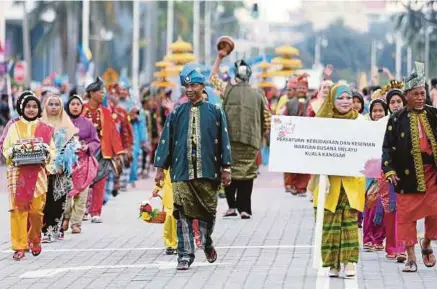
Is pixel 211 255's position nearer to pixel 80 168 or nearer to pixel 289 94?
pixel 80 168

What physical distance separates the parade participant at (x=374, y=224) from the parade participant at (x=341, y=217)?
7.56 feet

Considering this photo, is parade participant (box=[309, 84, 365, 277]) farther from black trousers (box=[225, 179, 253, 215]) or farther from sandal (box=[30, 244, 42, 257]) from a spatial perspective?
black trousers (box=[225, 179, 253, 215])

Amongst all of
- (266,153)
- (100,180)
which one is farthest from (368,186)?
(266,153)

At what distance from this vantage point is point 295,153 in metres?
14.2

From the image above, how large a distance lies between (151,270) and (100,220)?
585 cm

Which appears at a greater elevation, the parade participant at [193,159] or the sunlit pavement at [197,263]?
the parade participant at [193,159]

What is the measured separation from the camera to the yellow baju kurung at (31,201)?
15547 mm

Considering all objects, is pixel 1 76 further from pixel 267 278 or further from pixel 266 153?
pixel 267 278

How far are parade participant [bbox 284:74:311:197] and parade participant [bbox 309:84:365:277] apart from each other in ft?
38.5

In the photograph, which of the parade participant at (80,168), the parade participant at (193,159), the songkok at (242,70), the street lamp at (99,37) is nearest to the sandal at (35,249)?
the parade participant at (193,159)

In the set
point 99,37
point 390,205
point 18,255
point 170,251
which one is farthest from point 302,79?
point 99,37

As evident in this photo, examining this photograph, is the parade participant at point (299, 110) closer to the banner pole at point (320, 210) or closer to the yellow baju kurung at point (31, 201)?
the yellow baju kurung at point (31, 201)

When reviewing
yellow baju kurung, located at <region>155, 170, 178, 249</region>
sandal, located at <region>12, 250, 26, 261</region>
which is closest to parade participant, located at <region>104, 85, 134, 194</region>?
yellow baju kurung, located at <region>155, 170, 178, 249</region>

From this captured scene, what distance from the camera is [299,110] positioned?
2622 cm
